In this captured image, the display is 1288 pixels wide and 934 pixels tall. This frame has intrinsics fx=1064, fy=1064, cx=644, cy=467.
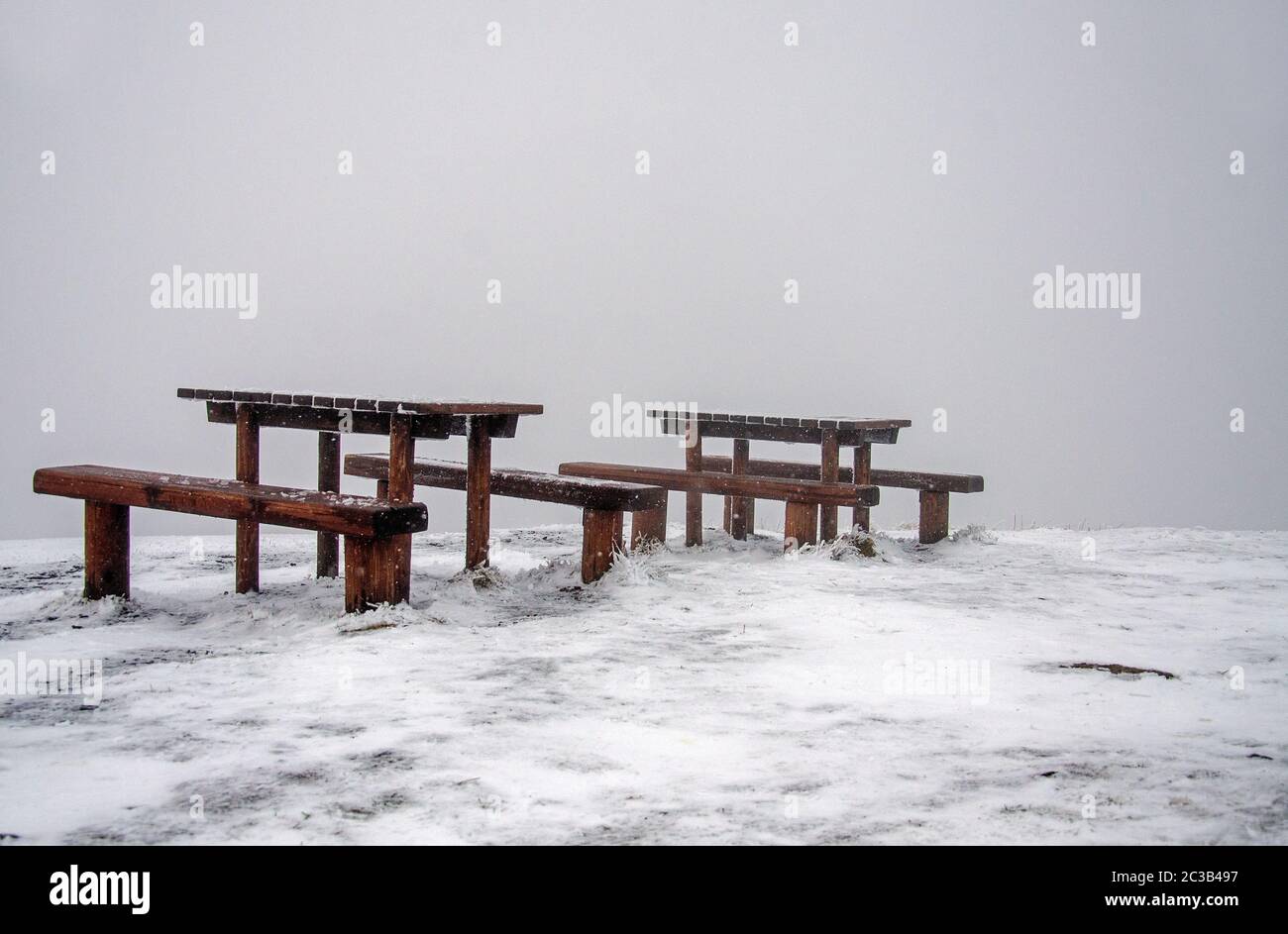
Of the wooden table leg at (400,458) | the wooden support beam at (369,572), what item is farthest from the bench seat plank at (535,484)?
the wooden support beam at (369,572)

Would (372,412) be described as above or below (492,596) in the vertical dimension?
above

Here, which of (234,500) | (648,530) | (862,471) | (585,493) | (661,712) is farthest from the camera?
(862,471)

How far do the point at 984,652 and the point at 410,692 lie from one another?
267 cm

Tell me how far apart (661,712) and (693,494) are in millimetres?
4614

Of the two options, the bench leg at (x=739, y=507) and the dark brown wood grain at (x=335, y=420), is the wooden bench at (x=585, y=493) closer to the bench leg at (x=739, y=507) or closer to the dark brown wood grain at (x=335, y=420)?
the dark brown wood grain at (x=335, y=420)

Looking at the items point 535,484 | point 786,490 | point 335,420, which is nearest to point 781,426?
point 786,490

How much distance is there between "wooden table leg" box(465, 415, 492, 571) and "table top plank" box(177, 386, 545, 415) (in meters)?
0.28

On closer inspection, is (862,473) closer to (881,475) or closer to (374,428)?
(881,475)

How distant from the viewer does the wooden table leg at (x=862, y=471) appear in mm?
8609

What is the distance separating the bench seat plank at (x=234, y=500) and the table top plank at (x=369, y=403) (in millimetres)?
507

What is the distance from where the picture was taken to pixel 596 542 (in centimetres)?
675
